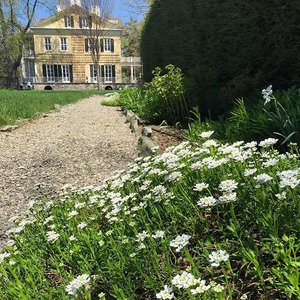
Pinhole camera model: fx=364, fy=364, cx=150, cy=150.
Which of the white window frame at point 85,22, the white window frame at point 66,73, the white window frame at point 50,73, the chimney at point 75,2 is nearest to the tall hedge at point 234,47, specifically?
the white window frame at point 85,22

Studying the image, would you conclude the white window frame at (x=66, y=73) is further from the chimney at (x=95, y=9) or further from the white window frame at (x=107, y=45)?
the chimney at (x=95, y=9)

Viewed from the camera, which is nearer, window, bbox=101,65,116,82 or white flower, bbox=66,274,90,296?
white flower, bbox=66,274,90,296

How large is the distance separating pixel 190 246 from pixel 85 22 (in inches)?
1659

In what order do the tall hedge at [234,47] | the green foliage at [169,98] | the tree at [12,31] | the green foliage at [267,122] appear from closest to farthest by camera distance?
the green foliage at [267,122] → the tall hedge at [234,47] → the green foliage at [169,98] → the tree at [12,31]

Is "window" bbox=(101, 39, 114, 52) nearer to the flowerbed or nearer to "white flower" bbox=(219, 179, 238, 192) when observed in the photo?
the flowerbed

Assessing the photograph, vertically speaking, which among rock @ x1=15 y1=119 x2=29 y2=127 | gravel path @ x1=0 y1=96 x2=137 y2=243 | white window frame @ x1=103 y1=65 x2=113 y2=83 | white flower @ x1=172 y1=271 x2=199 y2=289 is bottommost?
gravel path @ x1=0 y1=96 x2=137 y2=243

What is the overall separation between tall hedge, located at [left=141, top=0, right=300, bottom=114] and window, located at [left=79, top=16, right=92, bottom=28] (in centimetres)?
3296

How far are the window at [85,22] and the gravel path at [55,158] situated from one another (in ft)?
106

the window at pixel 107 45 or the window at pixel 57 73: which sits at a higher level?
the window at pixel 107 45

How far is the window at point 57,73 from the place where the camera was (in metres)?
43.7

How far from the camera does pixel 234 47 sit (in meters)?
4.79

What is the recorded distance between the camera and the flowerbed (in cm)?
123

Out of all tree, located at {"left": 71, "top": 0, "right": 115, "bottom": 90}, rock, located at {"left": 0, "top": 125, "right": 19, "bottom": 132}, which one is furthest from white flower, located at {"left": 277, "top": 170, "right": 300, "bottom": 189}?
tree, located at {"left": 71, "top": 0, "right": 115, "bottom": 90}

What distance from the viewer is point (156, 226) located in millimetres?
1741
